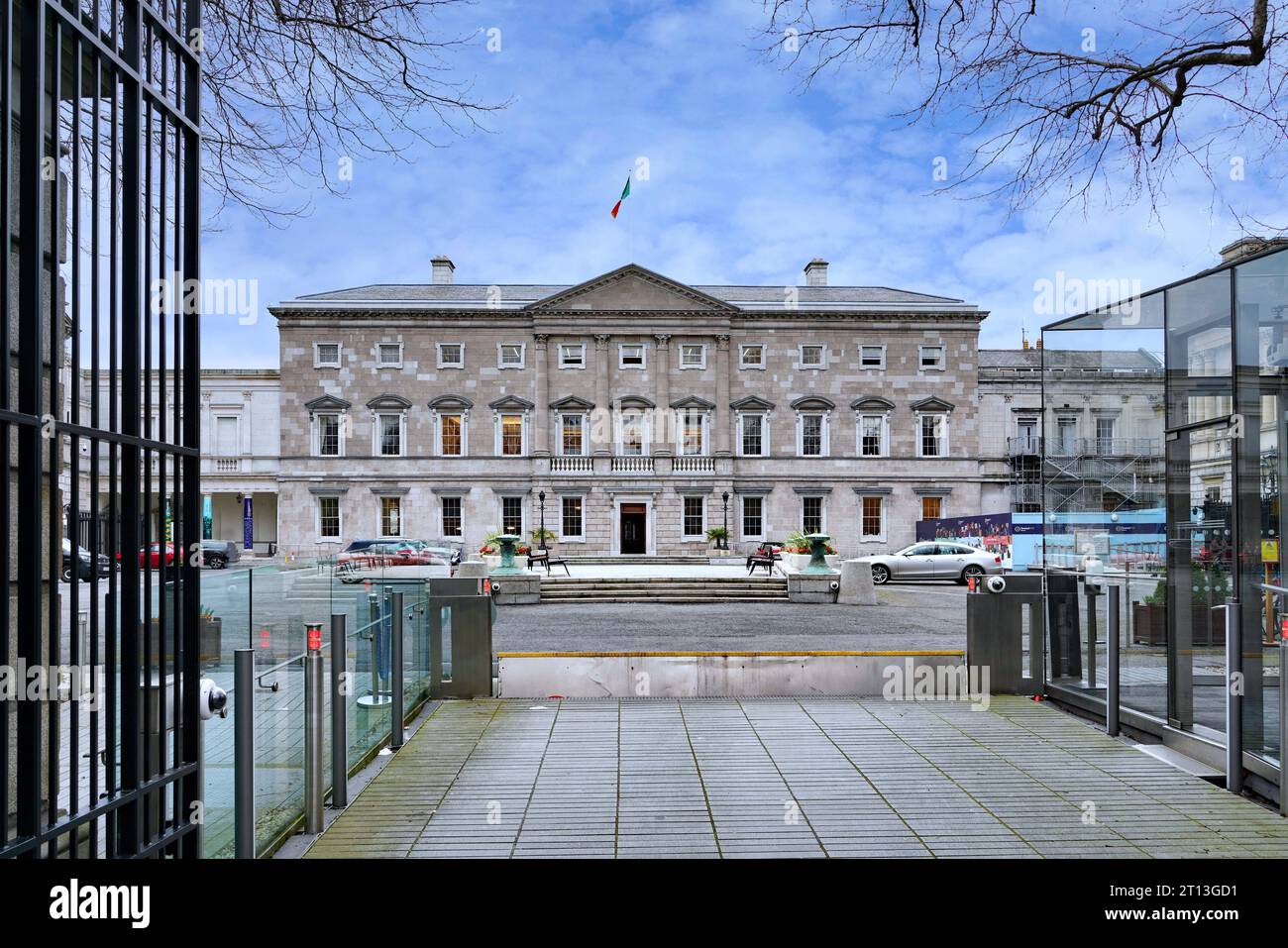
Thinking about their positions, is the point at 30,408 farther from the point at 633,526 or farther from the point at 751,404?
the point at 751,404

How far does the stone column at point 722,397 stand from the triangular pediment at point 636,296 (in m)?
1.83

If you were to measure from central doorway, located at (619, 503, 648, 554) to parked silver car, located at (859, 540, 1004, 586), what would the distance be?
15.5m

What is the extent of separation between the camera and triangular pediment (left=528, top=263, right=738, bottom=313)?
4594cm

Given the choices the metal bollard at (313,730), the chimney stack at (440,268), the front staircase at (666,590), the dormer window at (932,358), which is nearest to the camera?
the metal bollard at (313,730)

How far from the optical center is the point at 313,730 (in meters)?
6.00

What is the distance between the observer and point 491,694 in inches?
409

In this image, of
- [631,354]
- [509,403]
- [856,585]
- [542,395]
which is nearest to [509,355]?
[509,403]

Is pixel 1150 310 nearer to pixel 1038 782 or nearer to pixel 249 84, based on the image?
pixel 1038 782

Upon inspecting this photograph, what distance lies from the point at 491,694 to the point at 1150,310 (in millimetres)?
7668

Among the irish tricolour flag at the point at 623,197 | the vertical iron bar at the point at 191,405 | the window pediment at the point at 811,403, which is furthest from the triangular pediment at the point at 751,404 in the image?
the vertical iron bar at the point at 191,405

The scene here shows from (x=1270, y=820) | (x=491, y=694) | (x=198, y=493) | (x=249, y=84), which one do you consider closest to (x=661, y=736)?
(x=491, y=694)

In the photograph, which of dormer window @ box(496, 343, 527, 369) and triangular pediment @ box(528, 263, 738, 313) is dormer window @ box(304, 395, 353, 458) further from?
triangular pediment @ box(528, 263, 738, 313)

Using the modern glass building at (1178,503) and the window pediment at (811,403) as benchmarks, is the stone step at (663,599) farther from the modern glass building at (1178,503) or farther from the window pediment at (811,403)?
the window pediment at (811,403)

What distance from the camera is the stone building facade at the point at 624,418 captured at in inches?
1772
